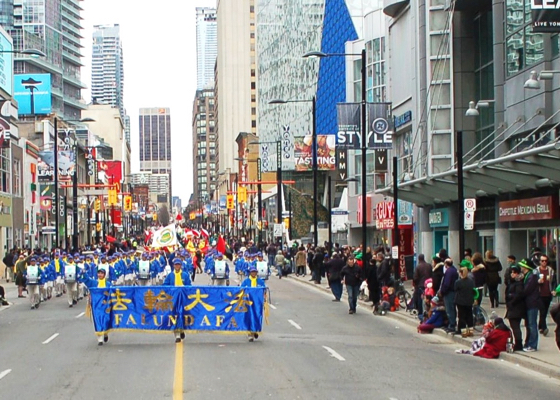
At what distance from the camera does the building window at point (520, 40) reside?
1075 inches

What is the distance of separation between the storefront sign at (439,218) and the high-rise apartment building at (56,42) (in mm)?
103340

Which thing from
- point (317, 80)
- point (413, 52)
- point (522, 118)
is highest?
point (317, 80)

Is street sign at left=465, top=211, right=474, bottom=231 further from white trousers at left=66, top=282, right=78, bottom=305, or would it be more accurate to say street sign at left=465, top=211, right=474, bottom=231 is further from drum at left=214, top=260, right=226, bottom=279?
white trousers at left=66, top=282, right=78, bottom=305

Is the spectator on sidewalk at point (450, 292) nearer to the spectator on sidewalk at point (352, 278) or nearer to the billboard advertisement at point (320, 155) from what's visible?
the spectator on sidewalk at point (352, 278)

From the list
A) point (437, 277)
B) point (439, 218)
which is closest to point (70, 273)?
point (437, 277)

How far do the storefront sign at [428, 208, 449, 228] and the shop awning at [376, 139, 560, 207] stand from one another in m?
0.72

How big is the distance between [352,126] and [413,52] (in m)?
11.1

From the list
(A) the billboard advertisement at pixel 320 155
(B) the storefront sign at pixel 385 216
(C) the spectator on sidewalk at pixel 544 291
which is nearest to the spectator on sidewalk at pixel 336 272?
(B) the storefront sign at pixel 385 216

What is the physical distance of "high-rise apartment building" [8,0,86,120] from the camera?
138 m

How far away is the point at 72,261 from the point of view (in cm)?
3184

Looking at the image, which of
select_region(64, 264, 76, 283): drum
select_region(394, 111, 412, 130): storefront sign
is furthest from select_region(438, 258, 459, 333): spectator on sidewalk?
select_region(394, 111, 412, 130): storefront sign

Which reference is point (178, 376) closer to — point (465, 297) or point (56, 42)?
point (465, 297)

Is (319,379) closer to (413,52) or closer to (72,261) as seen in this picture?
(72,261)

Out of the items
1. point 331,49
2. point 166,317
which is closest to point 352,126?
point 166,317
